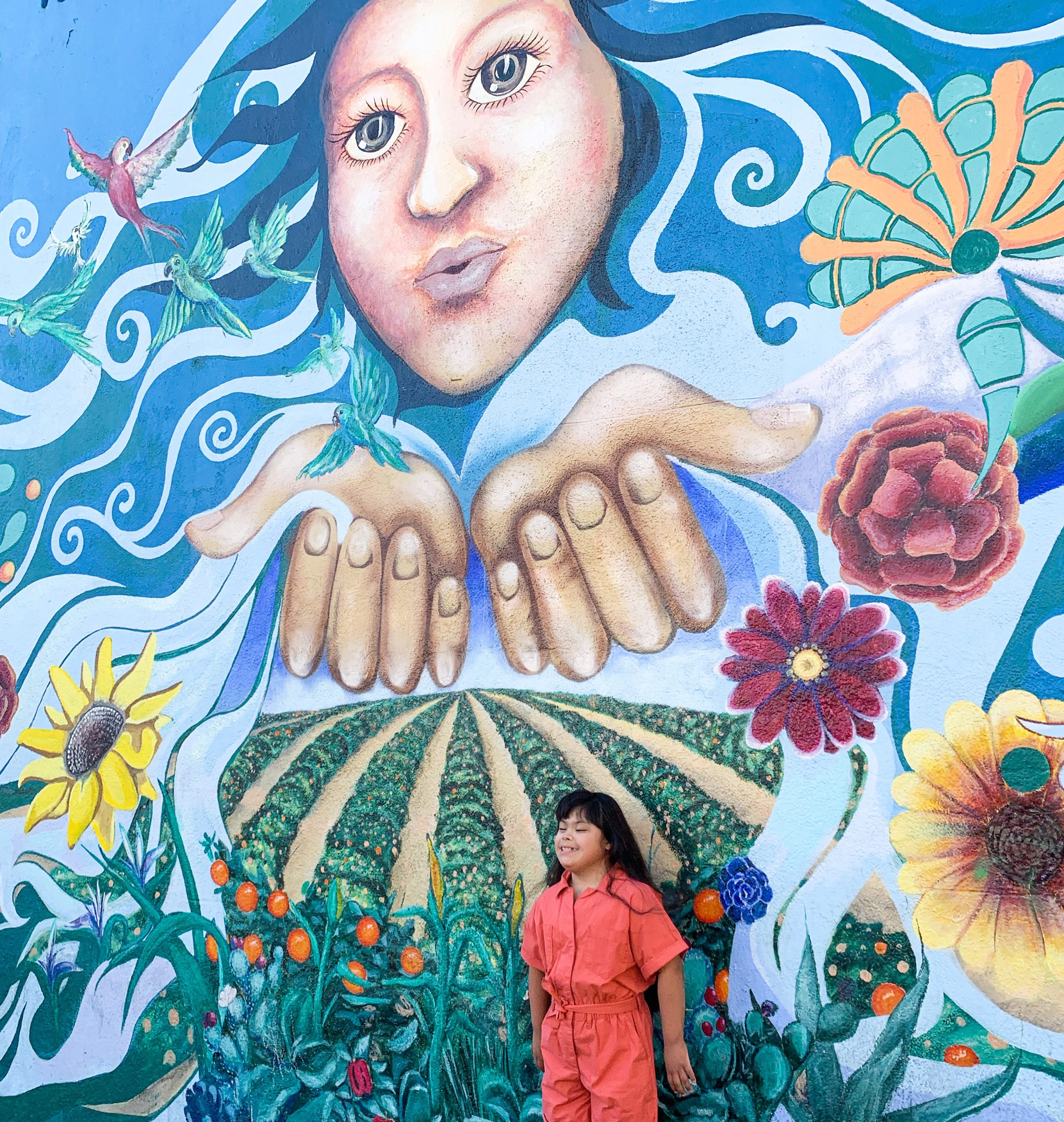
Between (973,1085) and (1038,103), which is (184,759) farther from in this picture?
(1038,103)

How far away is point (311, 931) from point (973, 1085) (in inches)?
72.9

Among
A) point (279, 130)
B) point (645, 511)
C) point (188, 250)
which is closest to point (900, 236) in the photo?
point (645, 511)

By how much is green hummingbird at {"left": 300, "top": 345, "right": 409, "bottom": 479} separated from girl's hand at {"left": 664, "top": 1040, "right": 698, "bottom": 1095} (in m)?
1.84

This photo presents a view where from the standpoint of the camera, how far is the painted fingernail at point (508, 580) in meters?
3.17

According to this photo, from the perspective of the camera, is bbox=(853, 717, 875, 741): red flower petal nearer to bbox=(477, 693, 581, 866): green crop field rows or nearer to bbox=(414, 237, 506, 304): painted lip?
bbox=(477, 693, 581, 866): green crop field rows

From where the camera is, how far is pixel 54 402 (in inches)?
178

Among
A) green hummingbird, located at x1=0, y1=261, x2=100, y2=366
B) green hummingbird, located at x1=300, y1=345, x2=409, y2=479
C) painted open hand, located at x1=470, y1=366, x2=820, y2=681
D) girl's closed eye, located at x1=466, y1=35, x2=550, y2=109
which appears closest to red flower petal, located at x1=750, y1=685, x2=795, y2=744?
painted open hand, located at x1=470, y1=366, x2=820, y2=681

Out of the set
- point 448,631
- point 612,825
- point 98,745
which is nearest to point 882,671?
point 612,825

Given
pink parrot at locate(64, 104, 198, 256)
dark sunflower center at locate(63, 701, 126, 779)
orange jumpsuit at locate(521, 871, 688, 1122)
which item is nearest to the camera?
orange jumpsuit at locate(521, 871, 688, 1122)

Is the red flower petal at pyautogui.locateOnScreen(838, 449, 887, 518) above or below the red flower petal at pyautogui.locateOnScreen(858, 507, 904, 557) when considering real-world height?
above

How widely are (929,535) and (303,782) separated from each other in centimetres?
198

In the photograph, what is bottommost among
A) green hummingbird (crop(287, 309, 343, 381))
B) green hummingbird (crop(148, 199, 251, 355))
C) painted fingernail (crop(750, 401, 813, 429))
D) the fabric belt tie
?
the fabric belt tie

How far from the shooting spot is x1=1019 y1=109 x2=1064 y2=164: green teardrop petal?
8.30 feet

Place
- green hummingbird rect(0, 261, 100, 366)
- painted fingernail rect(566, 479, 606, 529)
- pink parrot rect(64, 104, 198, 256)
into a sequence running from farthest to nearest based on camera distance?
green hummingbird rect(0, 261, 100, 366), pink parrot rect(64, 104, 198, 256), painted fingernail rect(566, 479, 606, 529)
